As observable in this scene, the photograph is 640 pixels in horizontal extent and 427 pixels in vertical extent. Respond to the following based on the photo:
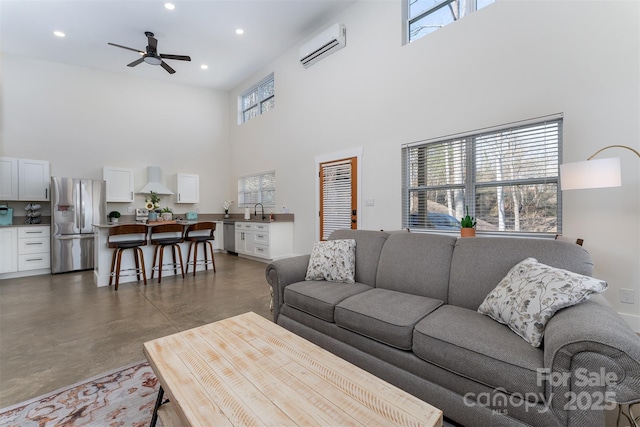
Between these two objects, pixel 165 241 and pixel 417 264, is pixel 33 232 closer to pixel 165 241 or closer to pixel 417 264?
pixel 165 241

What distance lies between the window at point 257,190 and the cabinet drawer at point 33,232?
390cm

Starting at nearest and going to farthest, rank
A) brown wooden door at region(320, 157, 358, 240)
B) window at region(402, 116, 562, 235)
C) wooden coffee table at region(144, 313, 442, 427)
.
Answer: wooden coffee table at region(144, 313, 442, 427) → window at region(402, 116, 562, 235) → brown wooden door at region(320, 157, 358, 240)

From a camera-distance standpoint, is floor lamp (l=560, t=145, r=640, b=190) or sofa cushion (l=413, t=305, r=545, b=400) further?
floor lamp (l=560, t=145, r=640, b=190)

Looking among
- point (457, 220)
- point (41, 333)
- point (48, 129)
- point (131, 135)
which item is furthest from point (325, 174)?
point (48, 129)

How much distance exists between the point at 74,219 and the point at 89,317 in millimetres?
3307

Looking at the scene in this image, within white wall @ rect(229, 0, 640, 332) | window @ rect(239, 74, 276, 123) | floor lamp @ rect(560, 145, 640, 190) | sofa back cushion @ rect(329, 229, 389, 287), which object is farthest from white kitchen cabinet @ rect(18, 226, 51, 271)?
floor lamp @ rect(560, 145, 640, 190)

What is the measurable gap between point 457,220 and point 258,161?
4935mm

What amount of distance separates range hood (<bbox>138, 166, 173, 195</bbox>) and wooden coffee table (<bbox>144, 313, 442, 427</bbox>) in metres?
6.03

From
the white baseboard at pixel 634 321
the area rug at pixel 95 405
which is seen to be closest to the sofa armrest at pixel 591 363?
the white baseboard at pixel 634 321

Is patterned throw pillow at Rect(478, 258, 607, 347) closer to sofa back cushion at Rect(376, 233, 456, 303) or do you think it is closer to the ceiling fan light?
sofa back cushion at Rect(376, 233, 456, 303)

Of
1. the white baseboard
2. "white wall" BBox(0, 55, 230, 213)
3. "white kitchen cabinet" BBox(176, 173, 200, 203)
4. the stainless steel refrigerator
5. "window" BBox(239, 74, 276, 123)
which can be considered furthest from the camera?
"white kitchen cabinet" BBox(176, 173, 200, 203)

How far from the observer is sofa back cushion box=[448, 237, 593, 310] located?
5.66 feet

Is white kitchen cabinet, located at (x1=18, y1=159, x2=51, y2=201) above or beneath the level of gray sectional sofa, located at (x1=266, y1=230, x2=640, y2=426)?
above

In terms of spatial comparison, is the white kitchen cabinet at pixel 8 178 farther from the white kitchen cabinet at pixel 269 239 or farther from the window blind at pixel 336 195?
the window blind at pixel 336 195
